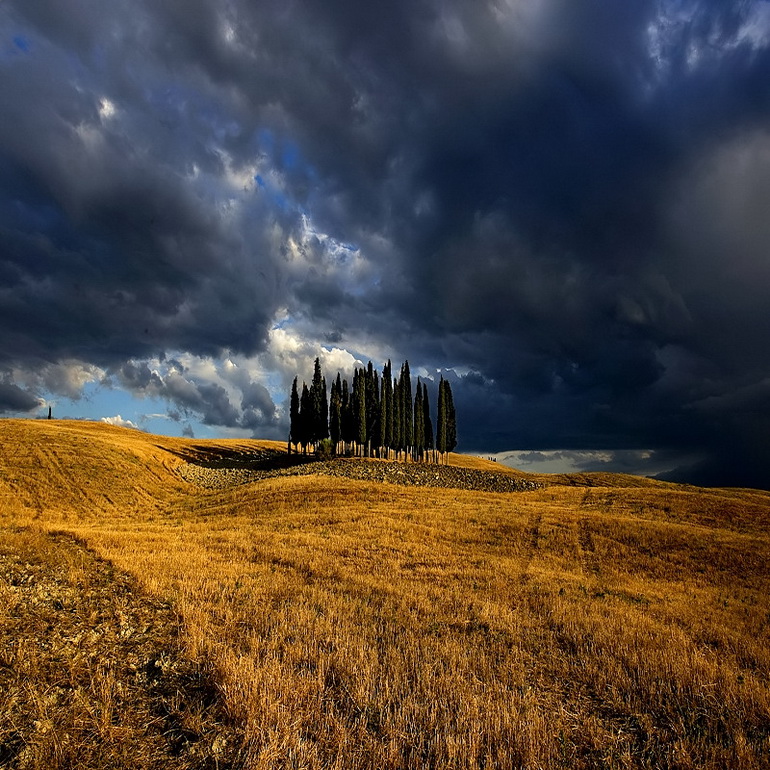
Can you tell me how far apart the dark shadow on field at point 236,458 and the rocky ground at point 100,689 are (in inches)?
2514

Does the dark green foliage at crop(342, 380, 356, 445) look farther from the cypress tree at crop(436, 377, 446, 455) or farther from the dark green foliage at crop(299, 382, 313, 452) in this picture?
the cypress tree at crop(436, 377, 446, 455)

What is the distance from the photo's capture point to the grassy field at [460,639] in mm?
6340

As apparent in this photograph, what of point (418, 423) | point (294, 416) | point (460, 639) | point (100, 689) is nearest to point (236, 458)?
point (294, 416)

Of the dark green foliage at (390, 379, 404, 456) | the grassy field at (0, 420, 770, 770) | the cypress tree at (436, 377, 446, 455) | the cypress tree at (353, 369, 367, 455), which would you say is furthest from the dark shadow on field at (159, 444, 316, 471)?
the grassy field at (0, 420, 770, 770)

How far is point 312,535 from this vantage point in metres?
25.8

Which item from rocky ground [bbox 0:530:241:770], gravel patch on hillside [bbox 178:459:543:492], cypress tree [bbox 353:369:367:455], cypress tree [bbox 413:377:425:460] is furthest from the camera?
cypress tree [bbox 413:377:425:460]

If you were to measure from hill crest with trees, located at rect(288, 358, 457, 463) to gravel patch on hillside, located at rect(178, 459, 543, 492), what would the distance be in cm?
1197

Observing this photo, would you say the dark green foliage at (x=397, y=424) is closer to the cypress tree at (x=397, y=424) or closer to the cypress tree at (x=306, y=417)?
the cypress tree at (x=397, y=424)

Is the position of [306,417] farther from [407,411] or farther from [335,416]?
[407,411]

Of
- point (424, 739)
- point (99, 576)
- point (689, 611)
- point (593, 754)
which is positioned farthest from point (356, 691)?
point (689, 611)

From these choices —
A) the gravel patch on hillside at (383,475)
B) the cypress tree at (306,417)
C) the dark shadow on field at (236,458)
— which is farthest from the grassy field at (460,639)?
the cypress tree at (306,417)

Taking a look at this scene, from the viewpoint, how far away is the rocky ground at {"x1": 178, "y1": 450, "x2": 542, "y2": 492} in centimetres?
5938

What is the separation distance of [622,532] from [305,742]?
29.0 meters

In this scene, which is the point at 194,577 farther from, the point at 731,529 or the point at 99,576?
the point at 731,529
